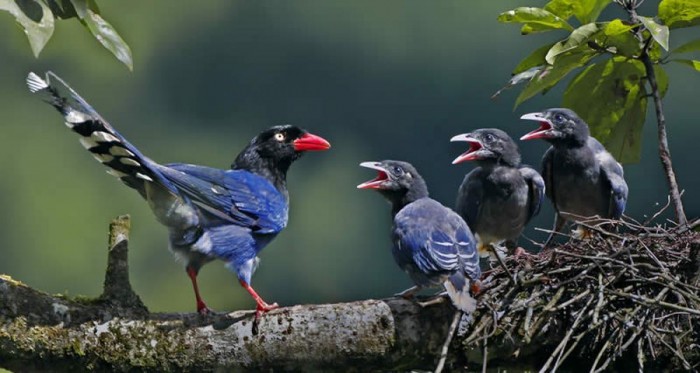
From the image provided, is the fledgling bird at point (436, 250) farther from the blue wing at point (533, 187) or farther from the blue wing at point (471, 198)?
the blue wing at point (533, 187)

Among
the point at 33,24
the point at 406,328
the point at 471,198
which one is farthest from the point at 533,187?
the point at 33,24

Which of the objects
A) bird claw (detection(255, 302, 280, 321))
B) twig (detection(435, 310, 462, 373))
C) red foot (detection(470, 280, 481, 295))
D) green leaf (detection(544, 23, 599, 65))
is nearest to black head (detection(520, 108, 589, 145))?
green leaf (detection(544, 23, 599, 65))

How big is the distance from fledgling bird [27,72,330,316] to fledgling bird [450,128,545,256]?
827mm

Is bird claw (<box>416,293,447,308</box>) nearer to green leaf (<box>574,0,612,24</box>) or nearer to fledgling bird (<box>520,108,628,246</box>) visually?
Answer: green leaf (<box>574,0,612,24</box>)

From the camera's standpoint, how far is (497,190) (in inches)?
239

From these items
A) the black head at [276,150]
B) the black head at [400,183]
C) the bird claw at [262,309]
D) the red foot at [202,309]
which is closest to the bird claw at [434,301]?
the bird claw at [262,309]

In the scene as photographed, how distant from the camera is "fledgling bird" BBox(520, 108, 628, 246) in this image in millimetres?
6207

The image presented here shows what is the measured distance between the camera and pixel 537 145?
12.7m

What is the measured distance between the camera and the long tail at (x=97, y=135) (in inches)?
171

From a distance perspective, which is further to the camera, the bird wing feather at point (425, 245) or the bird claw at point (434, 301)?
the bird wing feather at point (425, 245)

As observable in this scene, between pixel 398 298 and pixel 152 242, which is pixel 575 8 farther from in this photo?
pixel 152 242

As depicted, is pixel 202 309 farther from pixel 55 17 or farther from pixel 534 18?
pixel 534 18

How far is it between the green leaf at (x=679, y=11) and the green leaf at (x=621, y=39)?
0.15 metres

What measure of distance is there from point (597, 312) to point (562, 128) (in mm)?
1840
